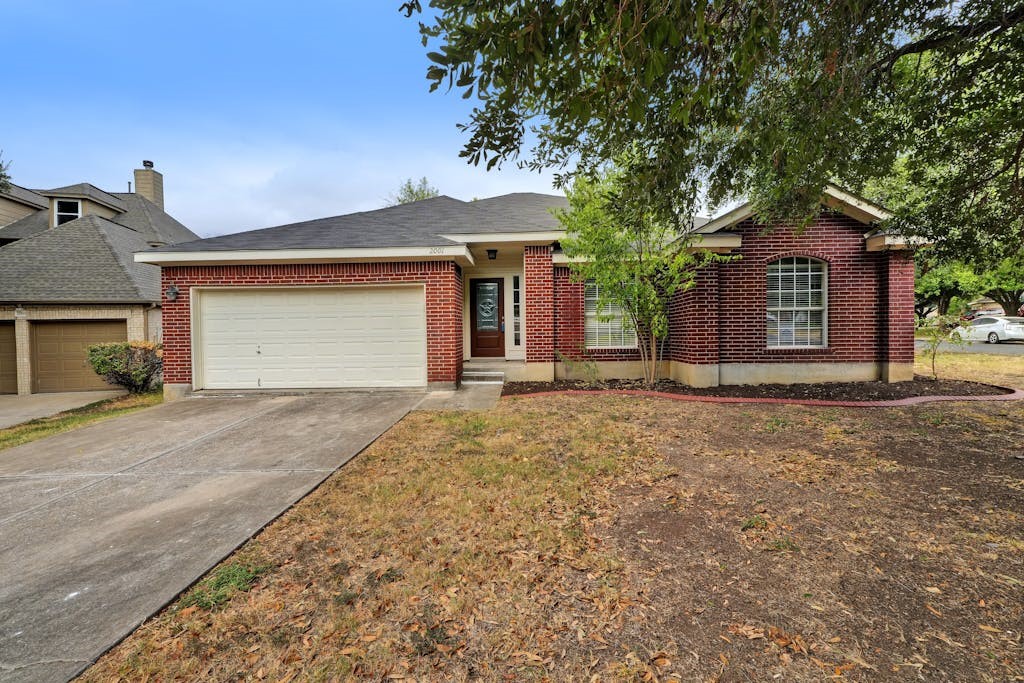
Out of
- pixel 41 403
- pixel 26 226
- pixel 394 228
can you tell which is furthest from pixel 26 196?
pixel 394 228

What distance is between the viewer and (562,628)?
2123 mm

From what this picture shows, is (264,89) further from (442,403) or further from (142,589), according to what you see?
(142,589)

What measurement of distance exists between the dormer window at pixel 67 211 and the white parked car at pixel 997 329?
39459mm

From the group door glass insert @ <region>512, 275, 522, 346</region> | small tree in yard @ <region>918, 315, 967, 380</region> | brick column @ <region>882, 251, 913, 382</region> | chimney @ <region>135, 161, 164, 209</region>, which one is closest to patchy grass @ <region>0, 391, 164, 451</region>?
door glass insert @ <region>512, 275, 522, 346</region>

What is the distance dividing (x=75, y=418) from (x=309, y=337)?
13.5 ft

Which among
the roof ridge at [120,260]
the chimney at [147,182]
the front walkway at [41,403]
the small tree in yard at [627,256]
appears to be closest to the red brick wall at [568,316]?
the small tree in yard at [627,256]

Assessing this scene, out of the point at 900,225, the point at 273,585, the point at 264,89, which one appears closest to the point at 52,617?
the point at 273,585

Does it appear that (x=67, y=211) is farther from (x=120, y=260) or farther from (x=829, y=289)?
(x=829, y=289)

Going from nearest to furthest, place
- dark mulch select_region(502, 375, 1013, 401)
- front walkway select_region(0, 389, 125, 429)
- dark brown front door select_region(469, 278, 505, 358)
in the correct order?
1. dark mulch select_region(502, 375, 1013, 401)
2. front walkway select_region(0, 389, 125, 429)
3. dark brown front door select_region(469, 278, 505, 358)

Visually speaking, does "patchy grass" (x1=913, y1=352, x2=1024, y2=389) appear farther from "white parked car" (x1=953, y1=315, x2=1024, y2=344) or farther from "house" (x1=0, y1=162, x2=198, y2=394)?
"house" (x1=0, y1=162, x2=198, y2=394)

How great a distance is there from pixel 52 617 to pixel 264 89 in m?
17.9

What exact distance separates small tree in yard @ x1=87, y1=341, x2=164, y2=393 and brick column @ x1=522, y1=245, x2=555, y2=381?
9.19 metres

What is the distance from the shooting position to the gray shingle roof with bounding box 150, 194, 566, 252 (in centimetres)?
880

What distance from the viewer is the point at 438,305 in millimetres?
8859
